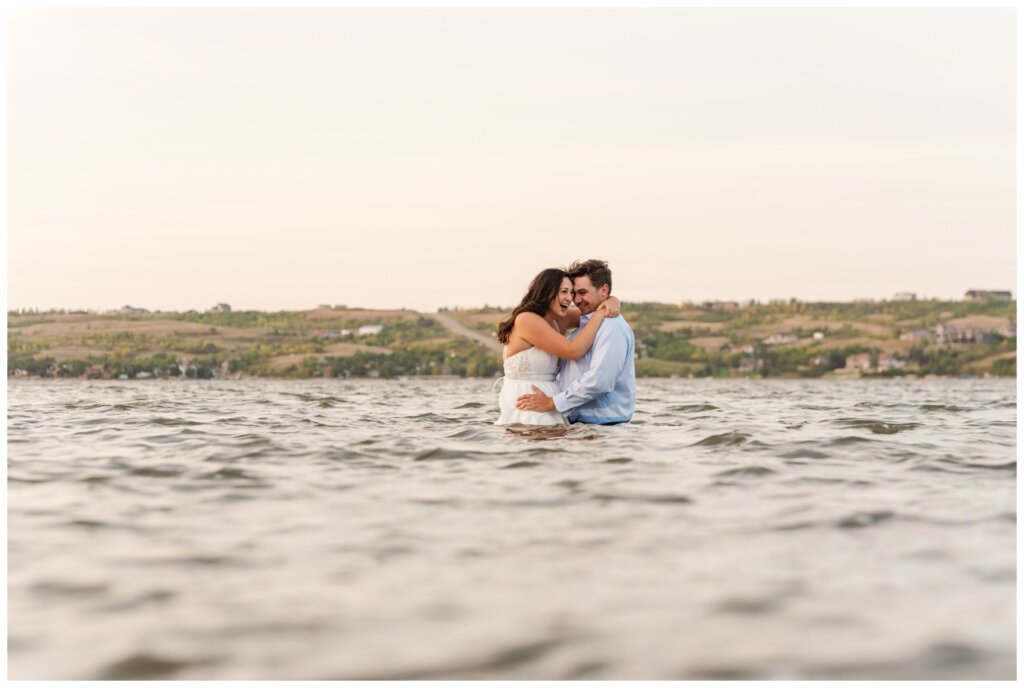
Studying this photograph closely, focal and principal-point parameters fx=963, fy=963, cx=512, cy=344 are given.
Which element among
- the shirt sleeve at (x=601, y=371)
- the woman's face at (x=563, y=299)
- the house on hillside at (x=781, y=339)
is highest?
the woman's face at (x=563, y=299)

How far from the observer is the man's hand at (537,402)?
11641 millimetres

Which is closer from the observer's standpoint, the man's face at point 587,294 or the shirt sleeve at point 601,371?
the shirt sleeve at point 601,371

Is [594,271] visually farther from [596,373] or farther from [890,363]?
[890,363]

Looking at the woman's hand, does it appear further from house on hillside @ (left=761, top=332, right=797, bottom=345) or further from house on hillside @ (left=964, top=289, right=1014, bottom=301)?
house on hillside @ (left=964, top=289, right=1014, bottom=301)

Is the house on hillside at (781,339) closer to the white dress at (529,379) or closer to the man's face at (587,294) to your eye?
the man's face at (587,294)

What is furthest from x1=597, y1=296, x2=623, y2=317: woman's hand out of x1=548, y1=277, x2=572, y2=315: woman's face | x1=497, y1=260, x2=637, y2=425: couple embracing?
x1=548, y1=277, x2=572, y2=315: woman's face

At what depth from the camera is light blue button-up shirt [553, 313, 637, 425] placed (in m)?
11.2

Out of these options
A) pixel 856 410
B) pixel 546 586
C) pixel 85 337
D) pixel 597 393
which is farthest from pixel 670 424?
pixel 85 337

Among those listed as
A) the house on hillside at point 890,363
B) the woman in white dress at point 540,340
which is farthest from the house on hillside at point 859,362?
the woman in white dress at point 540,340

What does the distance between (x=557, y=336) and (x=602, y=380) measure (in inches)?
30.9

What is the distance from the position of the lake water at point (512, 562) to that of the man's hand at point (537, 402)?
1624 millimetres

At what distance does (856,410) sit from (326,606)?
14.3 m

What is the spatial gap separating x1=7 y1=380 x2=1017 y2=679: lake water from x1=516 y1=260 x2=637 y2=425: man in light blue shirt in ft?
4.58

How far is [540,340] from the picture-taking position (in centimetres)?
1158
